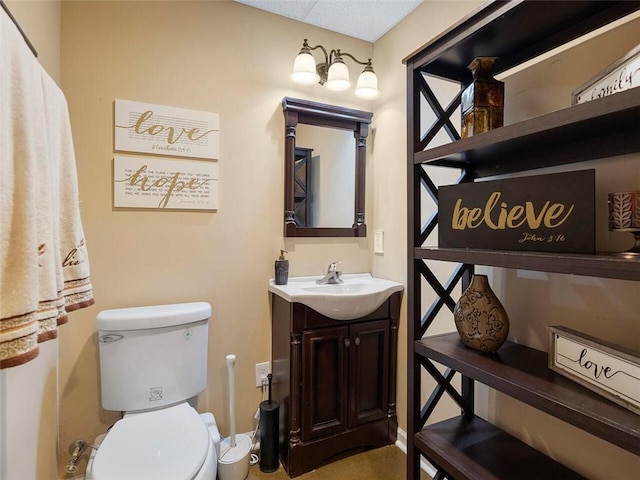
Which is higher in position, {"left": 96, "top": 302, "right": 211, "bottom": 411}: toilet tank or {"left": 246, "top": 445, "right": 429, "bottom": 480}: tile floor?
{"left": 96, "top": 302, "right": 211, "bottom": 411}: toilet tank

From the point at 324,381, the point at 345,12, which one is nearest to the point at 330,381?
the point at 324,381

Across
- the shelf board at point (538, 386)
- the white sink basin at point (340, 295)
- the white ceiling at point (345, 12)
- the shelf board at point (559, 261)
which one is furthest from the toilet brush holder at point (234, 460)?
the white ceiling at point (345, 12)

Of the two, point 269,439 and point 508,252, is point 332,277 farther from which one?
point 508,252

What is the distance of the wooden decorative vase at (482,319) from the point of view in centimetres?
105

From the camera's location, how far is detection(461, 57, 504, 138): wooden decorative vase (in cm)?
106

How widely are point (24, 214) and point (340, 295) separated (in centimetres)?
118

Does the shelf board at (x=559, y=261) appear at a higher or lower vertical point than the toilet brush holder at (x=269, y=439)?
higher

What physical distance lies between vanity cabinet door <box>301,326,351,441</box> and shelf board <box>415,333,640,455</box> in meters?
0.59

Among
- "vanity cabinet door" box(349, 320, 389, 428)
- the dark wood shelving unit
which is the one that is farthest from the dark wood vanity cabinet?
the dark wood shelving unit

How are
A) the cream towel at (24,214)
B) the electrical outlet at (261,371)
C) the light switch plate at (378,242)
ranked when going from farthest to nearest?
the light switch plate at (378,242), the electrical outlet at (261,371), the cream towel at (24,214)

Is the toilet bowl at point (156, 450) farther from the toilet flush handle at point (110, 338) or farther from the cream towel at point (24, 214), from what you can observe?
the cream towel at point (24, 214)

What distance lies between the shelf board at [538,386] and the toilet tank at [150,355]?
102 centimetres

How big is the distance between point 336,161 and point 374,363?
4.00 ft

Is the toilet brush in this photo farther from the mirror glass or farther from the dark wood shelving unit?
the mirror glass
